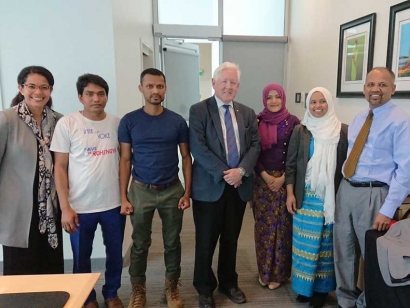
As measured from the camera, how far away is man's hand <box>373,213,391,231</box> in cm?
166

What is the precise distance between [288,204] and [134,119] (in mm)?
1084

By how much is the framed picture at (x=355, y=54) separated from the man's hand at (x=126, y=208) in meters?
2.00

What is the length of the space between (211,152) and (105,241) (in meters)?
0.84

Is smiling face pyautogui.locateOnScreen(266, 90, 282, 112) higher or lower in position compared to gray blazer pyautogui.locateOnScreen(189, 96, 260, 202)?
Result: higher

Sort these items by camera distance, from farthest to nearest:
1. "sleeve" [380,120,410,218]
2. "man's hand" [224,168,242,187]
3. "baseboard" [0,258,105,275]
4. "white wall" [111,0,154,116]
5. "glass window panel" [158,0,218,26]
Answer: "glass window panel" [158,0,218,26] < "baseboard" [0,258,105,275] < "white wall" [111,0,154,116] < "man's hand" [224,168,242,187] < "sleeve" [380,120,410,218]

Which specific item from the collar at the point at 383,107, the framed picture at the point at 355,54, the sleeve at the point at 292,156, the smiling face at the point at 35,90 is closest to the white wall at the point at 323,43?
the framed picture at the point at 355,54

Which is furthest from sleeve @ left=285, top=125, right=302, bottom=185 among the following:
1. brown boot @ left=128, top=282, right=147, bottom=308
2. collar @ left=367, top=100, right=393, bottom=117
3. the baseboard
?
the baseboard

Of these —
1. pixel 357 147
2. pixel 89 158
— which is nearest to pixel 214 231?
pixel 89 158

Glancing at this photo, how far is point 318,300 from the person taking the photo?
2.04 m

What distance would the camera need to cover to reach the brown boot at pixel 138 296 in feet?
6.57

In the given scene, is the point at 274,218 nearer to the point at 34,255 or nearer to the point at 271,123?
the point at 271,123

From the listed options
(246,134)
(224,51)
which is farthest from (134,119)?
(224,51)

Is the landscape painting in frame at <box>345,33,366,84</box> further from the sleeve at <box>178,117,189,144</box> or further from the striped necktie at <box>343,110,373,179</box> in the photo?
the sleeve at <box>178,117,189,144</box>

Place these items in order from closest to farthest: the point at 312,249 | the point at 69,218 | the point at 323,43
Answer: the point at 69,218
the point at 312,249
the point at 323,43
